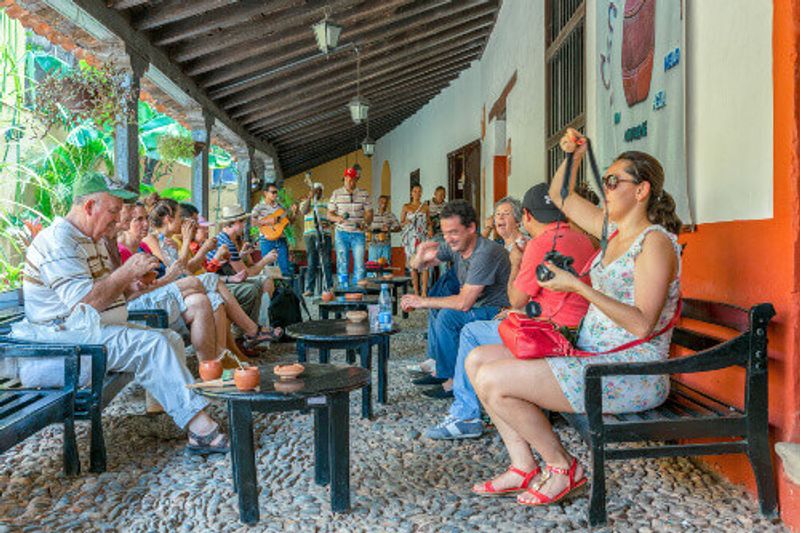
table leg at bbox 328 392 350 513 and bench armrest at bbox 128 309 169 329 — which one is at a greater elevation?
bench armrest at bbox 128 309 169 329

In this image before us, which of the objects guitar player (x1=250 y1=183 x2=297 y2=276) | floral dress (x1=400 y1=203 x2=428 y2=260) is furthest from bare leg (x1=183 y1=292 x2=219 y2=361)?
floral dress (x1=400 y1=203 x2=428 y2=260)

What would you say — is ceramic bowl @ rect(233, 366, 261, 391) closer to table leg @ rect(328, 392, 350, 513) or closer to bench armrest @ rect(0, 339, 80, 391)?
table leg @ rect(328, 392, 350, 513)

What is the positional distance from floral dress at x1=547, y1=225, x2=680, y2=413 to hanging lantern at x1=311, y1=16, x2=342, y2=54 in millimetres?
4757

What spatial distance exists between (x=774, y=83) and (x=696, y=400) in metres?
1.10

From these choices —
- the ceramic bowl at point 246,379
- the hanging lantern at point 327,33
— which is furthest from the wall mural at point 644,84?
the hanging lantern at point 327,33

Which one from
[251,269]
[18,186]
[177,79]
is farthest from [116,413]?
[177,79]

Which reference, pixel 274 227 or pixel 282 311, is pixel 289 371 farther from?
pixel 274 227

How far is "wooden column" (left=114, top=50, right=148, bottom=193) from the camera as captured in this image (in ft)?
17.9

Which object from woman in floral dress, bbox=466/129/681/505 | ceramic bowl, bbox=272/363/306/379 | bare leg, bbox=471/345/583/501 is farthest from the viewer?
ceramic bowl, bbox=272/363/306/379

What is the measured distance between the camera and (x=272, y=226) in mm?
7867

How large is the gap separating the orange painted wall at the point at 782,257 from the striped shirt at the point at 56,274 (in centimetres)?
252

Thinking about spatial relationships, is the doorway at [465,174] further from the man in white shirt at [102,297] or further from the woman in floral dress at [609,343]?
the woman in floral dress at [609,343]

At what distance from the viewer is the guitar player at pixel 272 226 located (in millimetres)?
7840

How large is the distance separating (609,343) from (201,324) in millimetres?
2508
